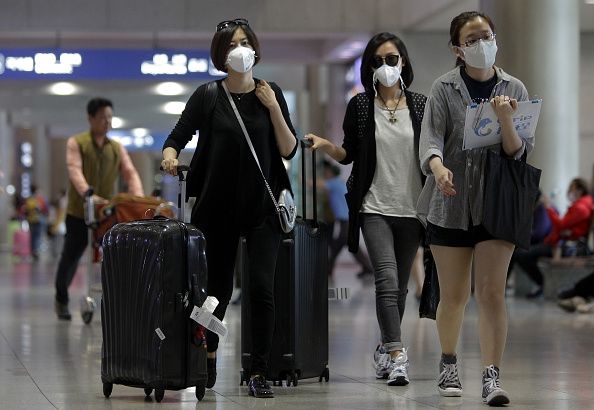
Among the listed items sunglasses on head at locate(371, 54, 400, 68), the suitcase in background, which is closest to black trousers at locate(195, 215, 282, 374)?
sunglasses on head at locate(371, 54, 400, 68)

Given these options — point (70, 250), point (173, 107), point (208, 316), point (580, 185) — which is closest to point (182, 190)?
point (208, 316)

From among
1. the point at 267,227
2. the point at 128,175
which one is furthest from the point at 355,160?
the point at 128,175

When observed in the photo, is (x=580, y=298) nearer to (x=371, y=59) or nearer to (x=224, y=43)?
(x=371, y=59)

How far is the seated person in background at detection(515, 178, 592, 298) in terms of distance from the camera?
13.4 meters

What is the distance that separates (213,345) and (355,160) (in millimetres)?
1244

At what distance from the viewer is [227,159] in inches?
237

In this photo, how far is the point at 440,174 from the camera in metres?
A: 5.50

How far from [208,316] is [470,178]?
1.26 m

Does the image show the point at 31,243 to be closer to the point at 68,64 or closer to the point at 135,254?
the point at 68,64

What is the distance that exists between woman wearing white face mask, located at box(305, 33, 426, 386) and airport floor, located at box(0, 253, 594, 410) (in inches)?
16.0

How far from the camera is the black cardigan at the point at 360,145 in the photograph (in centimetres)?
661

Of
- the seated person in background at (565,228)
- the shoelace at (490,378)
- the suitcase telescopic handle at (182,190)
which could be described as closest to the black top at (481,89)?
the shoelace at (490,378)

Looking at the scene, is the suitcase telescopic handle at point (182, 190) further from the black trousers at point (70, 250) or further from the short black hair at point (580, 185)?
the short black hair at point (580, 185)

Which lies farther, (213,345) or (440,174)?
(213,345)
